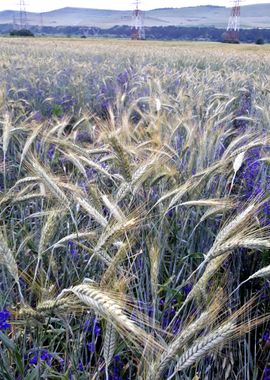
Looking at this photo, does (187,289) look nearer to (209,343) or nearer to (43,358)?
(43,358)

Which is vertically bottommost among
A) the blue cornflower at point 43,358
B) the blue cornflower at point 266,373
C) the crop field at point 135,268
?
the blue cornflower at point 266,373

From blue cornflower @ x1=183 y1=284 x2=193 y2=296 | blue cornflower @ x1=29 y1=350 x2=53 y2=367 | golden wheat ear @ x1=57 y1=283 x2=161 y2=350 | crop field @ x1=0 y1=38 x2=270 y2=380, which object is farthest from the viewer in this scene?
blue cornflower @ x1=183 y1=284 x2=193 y2=296

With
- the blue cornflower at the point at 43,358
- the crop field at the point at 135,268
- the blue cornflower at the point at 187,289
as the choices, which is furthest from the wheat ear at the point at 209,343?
the blue cornflower at the point at 187,289

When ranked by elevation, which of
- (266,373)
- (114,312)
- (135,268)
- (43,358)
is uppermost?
(114,312)

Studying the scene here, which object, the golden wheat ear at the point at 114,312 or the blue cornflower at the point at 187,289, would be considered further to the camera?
the blue cornflower at the point at 187,289

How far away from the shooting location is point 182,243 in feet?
6.52

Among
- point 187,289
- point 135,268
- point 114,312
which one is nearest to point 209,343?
point 114,312

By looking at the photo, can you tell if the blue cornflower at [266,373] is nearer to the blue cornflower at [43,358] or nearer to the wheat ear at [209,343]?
the wheat ear at [209,343]

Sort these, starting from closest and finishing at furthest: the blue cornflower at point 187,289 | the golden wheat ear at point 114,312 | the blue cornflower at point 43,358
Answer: the golden wheat ear at point 114,312 < the blue cornflower at point 43,358 < the blue cornflower at point 187,289

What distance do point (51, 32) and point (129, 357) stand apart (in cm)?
11782

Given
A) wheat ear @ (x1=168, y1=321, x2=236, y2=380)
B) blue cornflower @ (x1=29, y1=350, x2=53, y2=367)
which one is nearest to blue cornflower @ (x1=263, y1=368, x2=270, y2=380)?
wheat ear @ (x1=168, y1=321, x2=236, y2=380)

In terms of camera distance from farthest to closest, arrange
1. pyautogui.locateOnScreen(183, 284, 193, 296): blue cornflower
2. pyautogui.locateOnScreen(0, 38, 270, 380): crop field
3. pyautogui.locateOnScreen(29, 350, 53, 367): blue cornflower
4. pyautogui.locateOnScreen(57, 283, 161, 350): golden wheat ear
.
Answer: pyautogui.locateOnScreen(183, 284, 193, 296): blue cornflower → pyautogui.locateOnScreen(29, 350, 53, 367): blue cornflower → pyautogui.locateOnScreen(0, 38, 270, 380): crop field → pyautogui.locateOnScreen(57, 283, 161, 350): golden wheat ear

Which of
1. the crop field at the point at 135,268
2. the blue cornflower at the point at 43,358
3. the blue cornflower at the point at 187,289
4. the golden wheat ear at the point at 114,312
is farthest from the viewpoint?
the blue cornflower at the point at 187,289

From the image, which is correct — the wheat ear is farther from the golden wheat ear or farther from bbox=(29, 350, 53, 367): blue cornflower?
bbox=(29, 350, 53, 367): blue cornflower
